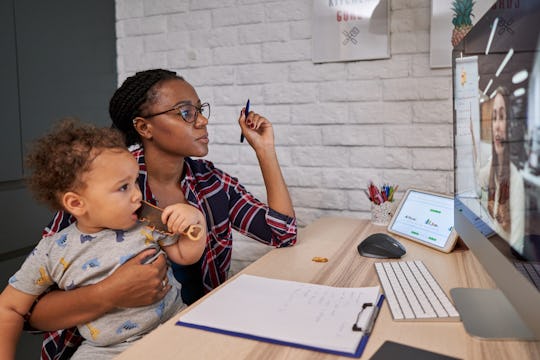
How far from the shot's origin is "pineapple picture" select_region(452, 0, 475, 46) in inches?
59.4

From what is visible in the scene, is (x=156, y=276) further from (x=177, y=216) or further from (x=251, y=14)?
(x=251, y=14)

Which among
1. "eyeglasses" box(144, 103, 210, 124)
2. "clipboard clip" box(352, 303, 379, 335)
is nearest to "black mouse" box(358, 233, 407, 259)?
"clipboard clip" box(352, 303, 379, 335)

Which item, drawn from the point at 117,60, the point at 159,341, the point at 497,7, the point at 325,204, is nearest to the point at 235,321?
the point at 159,341

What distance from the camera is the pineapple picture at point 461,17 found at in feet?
4.95

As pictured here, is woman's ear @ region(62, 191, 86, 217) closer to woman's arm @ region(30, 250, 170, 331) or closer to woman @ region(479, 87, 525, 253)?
woman's arm @ region(30, 250, 170, 331)

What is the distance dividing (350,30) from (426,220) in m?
0.78

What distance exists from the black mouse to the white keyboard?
0.19ft

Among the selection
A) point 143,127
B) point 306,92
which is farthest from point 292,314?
point 306,92

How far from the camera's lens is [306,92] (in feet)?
5.86

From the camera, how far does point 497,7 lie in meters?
0.73

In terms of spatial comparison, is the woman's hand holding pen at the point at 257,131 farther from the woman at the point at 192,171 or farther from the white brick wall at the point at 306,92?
A: the white brick wall at the point at 306,92

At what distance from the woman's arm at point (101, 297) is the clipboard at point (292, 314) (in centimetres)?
18

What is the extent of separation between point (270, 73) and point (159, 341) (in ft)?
4.35

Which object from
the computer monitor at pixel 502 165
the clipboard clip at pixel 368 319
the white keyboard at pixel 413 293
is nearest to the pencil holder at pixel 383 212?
the white keyboard at pixel 413 293
